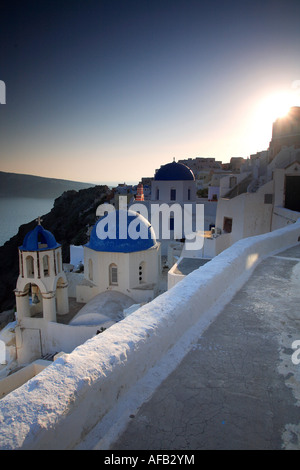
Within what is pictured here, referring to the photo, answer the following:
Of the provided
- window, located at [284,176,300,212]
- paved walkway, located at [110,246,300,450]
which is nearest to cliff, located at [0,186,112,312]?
window, located at [284,176,300,212]

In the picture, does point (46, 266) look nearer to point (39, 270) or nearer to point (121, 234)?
point (39, 270)

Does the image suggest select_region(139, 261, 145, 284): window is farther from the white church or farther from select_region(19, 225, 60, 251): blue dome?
select_region(19, 225, 60, 251): blue dome

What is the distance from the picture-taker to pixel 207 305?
342cm

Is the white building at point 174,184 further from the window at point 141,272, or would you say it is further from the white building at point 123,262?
the window at point 141,272

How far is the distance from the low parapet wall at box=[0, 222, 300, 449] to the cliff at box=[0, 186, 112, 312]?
1382 inches

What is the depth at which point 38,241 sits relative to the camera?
13133 millimetres

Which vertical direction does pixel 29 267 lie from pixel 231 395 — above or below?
below

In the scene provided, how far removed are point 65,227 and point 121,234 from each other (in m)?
39.5

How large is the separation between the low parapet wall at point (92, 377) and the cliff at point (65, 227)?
35104 mm

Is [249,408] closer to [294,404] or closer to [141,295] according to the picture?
[294,404]

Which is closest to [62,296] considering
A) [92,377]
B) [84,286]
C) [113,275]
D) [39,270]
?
[84,286]

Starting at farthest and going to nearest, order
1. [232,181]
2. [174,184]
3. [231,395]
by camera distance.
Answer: [174,184], [232,181], [231,395]

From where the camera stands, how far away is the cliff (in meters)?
41.2

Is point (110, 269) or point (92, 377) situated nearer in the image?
point (92, 377)
